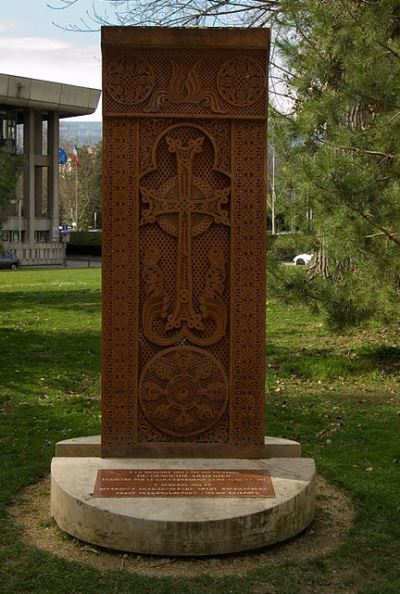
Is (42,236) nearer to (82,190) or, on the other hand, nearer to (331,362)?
(82,190)

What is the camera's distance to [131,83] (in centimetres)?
537

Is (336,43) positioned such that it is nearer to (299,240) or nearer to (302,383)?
(299,240)

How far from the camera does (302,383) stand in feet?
31.7

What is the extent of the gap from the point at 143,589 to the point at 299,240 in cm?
620

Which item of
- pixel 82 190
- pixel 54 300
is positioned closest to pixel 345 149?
pixel 54 300

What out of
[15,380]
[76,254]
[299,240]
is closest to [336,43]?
[299,240]

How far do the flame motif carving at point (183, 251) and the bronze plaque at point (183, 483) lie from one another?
2.94 feet

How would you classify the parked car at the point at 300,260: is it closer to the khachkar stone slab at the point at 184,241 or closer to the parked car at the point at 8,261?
the khachkar stone slab at the point at 184,241

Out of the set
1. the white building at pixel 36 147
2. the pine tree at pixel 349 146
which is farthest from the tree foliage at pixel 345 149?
the white building at pixel 36 147

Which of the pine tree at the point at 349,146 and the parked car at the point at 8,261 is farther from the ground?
the pine tree at the point at 349,146

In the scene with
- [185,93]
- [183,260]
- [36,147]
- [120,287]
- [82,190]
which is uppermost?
[36,147]

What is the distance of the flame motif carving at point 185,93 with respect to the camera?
5375mm

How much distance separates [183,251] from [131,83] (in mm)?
1180

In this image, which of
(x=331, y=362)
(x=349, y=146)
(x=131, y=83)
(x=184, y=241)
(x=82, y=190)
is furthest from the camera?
(x=82, y=190)
